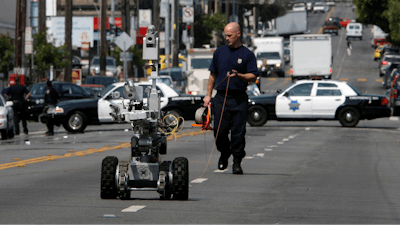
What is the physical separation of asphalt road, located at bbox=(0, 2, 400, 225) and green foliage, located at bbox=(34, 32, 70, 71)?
2966 centimetres

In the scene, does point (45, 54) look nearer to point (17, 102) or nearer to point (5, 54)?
point (5, 54)

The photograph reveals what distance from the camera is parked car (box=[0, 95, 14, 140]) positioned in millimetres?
22406

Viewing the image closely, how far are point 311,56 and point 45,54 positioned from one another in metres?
16.4

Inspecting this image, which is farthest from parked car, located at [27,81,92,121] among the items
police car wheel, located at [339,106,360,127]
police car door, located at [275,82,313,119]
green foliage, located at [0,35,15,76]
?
green foliage, located at [0,35,15,76]

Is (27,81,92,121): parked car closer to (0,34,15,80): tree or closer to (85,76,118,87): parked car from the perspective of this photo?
(85,76,118,87): parked car

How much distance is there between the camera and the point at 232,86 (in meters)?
11.1

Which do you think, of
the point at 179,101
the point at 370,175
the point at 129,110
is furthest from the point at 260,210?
the point at 179,101

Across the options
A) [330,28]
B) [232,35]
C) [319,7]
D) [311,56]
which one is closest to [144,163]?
[232,35]

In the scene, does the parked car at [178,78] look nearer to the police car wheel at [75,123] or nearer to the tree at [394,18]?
the police car wheel at [75,123]

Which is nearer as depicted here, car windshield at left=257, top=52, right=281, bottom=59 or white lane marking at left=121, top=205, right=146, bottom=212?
white lane marking at left=121, top=205, right=146, bottom=212

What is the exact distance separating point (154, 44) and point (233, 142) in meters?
3.01

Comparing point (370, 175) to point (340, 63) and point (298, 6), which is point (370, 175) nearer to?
point (340, 63)

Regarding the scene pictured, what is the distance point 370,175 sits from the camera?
12.4 m

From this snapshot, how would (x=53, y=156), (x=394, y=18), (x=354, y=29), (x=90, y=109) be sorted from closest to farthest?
(x=53, y=156), (x=90, y=109), (x=394, y=18), (x=354, y=29)
